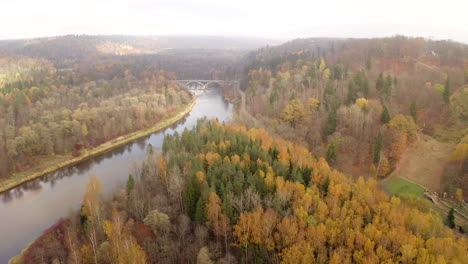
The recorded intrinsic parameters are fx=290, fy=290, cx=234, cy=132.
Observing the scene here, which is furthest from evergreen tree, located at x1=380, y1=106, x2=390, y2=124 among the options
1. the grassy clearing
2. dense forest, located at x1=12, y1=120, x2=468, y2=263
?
dense forest, located at x1=12, y1=120, x2=468, y2=263

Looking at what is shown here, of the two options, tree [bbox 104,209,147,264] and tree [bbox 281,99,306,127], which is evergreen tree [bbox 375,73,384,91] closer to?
tree [bbox 281,99,306,127]

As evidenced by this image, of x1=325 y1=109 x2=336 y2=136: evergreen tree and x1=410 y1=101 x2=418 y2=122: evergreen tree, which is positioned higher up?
x1=410 y1=101 x2=418 y2=122: evergreen tree

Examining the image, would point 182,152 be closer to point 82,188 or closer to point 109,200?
point 109,200

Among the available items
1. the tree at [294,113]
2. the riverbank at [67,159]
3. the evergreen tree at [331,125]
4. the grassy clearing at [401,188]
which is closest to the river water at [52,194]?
the riverbank at [67,159]

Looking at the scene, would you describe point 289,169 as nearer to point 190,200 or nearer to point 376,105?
point 190,200

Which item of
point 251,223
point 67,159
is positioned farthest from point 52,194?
point 251,223

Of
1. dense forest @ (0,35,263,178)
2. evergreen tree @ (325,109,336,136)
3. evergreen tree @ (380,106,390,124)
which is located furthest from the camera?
dense forest @ (0,35,263,178)

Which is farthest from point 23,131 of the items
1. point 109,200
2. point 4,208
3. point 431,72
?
point 431,72
